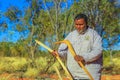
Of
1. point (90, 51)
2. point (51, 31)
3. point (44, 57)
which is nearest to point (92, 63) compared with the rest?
point (90, 51)

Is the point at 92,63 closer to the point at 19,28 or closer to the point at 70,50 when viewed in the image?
the point at 70,50

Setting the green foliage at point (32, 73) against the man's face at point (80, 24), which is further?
the green foliage at point (32, 73)

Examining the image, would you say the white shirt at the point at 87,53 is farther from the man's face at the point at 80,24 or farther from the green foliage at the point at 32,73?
the green foliage at the point at 32,73

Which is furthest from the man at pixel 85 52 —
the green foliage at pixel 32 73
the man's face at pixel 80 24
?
A: the green foliage at pixel 32 73

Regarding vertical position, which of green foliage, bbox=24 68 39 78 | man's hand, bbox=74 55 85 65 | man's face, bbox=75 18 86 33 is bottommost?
green foliage, bbox=24 68 39 78

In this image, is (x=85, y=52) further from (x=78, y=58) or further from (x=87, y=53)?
(x=78, y=58)

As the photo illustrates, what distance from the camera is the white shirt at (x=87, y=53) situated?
240 inches

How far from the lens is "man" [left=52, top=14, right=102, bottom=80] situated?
19.9ft

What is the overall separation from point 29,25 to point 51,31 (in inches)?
50.1

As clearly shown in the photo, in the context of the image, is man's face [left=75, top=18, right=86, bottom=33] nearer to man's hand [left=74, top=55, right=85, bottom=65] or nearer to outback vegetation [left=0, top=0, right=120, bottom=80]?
man's hand [left=74, top=55, right=85, bottom=65]

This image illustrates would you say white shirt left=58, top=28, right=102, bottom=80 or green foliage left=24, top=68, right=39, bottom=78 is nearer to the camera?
white shirt left=58, top=28, right=102, bottom=80

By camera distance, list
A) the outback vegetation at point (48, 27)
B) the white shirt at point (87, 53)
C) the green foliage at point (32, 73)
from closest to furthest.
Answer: the white shirt at point (87, 53) → the green foliage at point (32, 73) → the outback vegetation at point (48, 27)

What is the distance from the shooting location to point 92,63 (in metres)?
6.13

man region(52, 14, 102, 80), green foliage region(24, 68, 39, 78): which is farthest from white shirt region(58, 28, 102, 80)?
green foliage region(24, 68, 39, 78)
